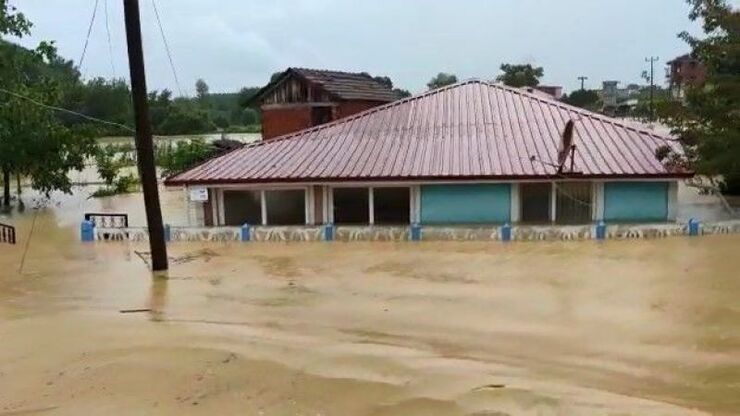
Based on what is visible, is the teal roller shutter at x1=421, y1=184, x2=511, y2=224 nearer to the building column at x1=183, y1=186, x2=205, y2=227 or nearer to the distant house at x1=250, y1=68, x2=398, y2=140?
the building column at x1=183, y1=186, x2=205, y2=227

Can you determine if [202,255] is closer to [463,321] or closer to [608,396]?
[463,321]

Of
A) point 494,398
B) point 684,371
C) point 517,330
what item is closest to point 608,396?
point 494,398

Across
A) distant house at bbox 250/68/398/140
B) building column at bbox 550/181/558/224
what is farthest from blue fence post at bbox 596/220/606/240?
distant house at bbox 250/68/398/140

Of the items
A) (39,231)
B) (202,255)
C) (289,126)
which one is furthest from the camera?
(289,126)

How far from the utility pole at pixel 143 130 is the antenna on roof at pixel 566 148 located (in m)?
11.3

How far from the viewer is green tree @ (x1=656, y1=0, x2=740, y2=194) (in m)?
20.6

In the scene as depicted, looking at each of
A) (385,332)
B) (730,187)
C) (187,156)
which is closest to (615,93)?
(187,156)

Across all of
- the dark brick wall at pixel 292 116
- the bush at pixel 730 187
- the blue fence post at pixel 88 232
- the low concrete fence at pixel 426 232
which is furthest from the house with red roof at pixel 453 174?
the dark brick wall at pixel 292 116

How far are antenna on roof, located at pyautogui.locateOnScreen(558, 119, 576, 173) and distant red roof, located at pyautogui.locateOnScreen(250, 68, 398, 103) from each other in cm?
1287

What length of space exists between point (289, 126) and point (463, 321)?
77.3ft

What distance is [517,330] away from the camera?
35.6 ft

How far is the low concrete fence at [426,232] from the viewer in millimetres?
20156

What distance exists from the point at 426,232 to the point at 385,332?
10.2m

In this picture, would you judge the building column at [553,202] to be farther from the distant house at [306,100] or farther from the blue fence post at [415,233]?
the distant house at [306,100]
